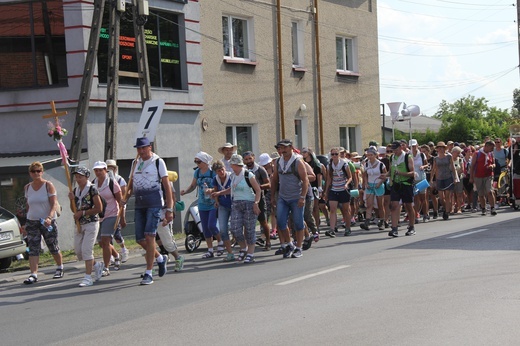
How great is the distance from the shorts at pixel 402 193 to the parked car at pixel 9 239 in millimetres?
6901

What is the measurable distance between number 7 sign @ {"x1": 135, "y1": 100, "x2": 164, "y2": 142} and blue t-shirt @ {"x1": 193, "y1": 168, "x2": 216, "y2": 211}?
1251 mm

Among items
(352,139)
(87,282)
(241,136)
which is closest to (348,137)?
(352,139)

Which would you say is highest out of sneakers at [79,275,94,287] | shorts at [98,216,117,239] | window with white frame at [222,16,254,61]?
window with white frame at [222,16,254,61]

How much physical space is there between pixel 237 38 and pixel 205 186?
1007 cm

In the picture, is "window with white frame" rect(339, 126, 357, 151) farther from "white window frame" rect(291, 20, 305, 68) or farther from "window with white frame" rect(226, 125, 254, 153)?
"window with white frame" rect(226, 125, 254, 153)

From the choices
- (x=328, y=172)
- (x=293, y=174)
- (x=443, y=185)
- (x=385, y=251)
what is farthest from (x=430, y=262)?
(x=443, y=185)

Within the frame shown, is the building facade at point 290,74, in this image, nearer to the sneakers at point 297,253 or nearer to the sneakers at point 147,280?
the sneakers at point 297,253

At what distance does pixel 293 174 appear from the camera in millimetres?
13156

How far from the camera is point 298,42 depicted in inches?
1008

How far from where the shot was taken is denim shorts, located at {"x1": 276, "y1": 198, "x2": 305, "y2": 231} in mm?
13094

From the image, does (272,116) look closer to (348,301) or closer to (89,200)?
(89,200)

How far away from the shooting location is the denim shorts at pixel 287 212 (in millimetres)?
13094

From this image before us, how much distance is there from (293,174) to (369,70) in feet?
55.3

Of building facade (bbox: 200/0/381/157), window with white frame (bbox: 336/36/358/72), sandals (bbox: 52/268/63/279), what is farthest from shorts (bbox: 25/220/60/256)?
window with white frame (bbox: 336/36/358/72)
